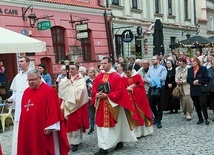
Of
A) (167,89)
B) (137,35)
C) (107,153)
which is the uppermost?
(137,35)

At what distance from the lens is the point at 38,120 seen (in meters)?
5.32

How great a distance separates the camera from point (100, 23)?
19859 millimetres

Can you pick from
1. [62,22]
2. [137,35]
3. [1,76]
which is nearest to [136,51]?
[137,35]

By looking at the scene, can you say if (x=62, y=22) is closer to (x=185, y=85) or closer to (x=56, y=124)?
(x=185, y=85)

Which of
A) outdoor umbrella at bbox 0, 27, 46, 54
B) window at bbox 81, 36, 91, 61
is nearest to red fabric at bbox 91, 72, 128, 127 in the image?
outdoor umbrella at bbox 0, 27, 46, 54

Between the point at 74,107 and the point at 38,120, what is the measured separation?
222cm

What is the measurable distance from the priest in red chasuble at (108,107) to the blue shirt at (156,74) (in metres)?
2.47

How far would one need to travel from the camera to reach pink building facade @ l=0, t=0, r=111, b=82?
592 inches

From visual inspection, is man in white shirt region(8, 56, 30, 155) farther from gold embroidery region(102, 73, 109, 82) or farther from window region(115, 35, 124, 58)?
window region(115, 35, 124, 58)

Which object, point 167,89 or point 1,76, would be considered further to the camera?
point 1,76

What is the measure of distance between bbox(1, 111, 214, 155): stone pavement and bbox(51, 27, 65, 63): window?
26.2 feet

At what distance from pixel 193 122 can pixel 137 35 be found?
1357 cm

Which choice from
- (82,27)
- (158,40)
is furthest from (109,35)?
(158,40)

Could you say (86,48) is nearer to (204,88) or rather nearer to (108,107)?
(204,88)
